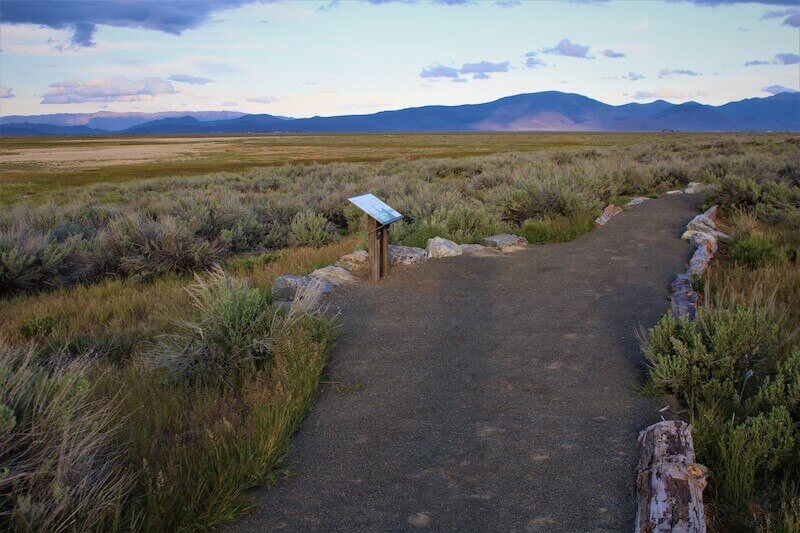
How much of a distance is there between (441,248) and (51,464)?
749 centimetres


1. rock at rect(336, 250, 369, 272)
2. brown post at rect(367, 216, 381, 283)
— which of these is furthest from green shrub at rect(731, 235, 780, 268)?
rock at rect(336, 250, 369, 272)

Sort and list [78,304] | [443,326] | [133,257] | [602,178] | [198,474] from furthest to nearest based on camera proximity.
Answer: [602,178] < [133,257] < [78,304] < [443,326] < [198,474]

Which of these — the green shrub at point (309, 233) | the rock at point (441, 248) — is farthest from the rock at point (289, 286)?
the green shrub at point (309, 233)

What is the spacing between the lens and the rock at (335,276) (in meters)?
8.37

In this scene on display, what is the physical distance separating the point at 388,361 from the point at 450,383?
79cm

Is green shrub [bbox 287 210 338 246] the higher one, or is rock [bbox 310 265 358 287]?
rock [bbox 310 265 358 287]

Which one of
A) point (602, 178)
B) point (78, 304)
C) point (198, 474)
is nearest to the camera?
point (198, 474)

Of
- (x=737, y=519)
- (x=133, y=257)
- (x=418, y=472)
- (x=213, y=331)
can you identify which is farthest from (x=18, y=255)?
(x=737, y=519)

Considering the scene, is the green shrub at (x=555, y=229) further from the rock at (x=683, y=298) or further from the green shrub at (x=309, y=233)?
the green shrub at (x=309, y=233)

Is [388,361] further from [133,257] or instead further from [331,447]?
[133,257]

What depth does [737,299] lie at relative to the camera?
690cm

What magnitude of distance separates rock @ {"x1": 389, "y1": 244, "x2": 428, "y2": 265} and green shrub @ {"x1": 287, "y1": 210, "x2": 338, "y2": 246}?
420 cm

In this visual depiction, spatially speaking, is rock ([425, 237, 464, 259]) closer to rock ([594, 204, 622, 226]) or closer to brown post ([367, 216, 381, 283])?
brown post ([367, 216, 381, 283])

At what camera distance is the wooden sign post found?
7801 mm
